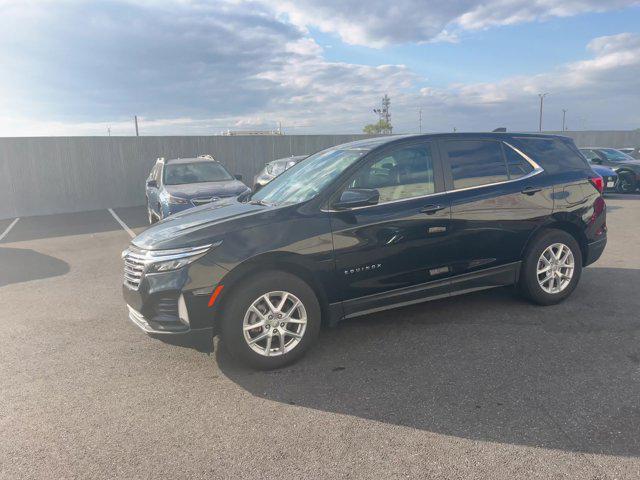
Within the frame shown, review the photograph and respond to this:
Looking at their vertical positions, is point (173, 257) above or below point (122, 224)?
above

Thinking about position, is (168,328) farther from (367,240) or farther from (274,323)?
(367,240)

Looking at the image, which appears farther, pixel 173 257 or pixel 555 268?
pixel 555 268

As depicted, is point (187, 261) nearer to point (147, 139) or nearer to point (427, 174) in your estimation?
point (427, 174)

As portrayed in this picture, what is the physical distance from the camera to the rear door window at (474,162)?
4363 millimetres

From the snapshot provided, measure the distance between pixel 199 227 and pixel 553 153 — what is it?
12.3 feet

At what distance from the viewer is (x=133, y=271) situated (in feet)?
12.1

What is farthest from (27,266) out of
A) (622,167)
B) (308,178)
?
(622,167)

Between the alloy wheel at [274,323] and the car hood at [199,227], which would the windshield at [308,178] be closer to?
the car hood at [199,227]

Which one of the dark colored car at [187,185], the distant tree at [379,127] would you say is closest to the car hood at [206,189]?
the dark colored car at [187,185]

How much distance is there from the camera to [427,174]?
4.25 metres

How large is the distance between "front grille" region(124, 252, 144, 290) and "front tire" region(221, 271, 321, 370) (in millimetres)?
728

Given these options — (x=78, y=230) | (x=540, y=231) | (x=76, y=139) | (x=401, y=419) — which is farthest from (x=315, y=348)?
(x=76, y=139)

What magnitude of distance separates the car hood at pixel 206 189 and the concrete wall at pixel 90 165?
8486mm

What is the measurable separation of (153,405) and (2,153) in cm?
1556
